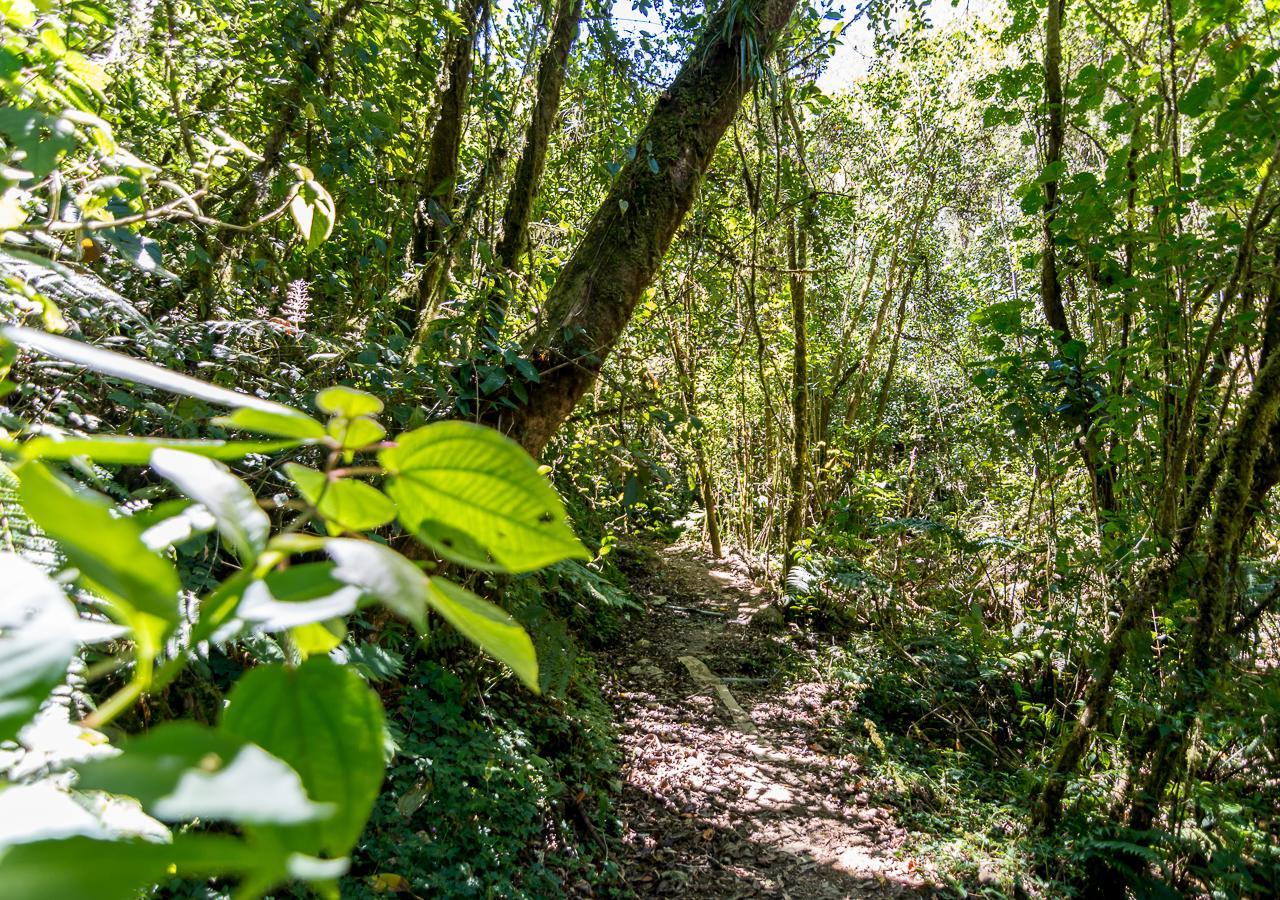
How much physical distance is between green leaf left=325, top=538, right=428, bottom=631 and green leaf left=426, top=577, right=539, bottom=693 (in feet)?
0.07

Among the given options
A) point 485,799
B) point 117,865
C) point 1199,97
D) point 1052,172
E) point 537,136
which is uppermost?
point 1052,172

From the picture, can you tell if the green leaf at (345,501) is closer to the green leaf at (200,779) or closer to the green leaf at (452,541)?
the green leaf at (452,541)

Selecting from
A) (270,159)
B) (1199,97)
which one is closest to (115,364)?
(270,159)

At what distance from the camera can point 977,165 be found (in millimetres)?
10875

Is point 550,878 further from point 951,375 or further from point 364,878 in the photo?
point 951,375

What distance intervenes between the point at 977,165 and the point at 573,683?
10.3 m

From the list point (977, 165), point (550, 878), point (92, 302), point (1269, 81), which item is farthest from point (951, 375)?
point (92, 302)

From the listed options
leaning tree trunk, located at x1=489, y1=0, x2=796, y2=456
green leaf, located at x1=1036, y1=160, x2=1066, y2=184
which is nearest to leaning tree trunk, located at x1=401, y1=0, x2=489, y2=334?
leaning tree trunk, located at x1=489, y1=0, x2=796, y2=456

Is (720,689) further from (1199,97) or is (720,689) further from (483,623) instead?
(483,623)

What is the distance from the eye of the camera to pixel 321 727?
0.28 meters

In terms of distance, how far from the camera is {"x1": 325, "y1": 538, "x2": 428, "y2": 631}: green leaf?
0.84ft

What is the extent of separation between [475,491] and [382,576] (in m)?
0.09

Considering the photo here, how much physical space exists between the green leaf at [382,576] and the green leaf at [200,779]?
6 cm

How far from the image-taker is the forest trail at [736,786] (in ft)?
11.3
